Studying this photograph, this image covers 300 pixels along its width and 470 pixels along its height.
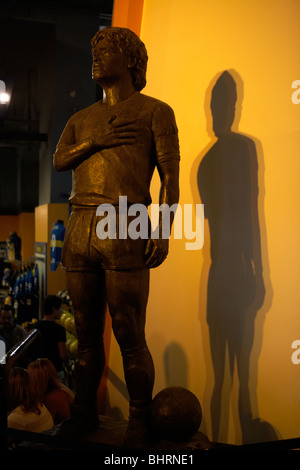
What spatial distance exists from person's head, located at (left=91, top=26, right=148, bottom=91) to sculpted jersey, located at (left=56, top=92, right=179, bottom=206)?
157mm

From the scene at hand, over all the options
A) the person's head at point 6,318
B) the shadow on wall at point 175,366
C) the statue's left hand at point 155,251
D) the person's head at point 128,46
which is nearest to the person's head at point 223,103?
the person's head at point 128,46

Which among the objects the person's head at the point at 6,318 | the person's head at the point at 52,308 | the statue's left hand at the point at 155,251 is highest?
the statue's left hand at the point at 155,251

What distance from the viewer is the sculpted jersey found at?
2355 mm

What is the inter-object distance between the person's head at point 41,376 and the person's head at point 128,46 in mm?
1867

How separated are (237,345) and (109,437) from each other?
1115 mm

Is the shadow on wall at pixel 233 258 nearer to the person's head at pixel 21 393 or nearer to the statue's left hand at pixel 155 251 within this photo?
the statue's left hand at pixel 155 251

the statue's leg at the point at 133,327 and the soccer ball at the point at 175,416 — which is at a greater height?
the statue's leg at the point at 133,327

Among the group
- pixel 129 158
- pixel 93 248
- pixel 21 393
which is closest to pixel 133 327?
pixel 93 248

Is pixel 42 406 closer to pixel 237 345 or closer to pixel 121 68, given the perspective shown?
pixel 237 345

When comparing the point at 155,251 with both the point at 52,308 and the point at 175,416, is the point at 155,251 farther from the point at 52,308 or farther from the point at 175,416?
the point at 52,308

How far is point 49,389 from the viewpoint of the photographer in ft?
10.7

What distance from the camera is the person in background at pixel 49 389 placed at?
3045 millimetres
